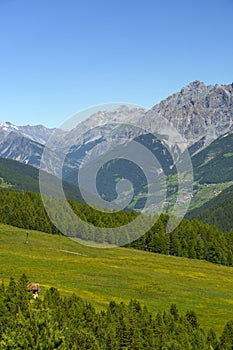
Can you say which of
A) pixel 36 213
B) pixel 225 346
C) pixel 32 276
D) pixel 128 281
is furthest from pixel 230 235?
pixel 225 346

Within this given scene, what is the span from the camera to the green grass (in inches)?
3558

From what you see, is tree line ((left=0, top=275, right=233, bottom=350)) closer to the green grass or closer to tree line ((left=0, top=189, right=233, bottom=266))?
the green grass

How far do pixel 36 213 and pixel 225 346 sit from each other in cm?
12635

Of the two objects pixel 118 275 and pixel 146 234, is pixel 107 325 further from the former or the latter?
pixel 146 234

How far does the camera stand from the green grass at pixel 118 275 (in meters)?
90.4

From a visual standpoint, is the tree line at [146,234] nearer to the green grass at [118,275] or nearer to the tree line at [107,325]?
the green grass at [118,275]

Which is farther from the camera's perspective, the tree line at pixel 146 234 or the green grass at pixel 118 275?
the tree line at pixel 146 234

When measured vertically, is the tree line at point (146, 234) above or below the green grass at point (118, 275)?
above

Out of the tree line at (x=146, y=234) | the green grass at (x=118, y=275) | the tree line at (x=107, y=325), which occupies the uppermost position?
the tree line at (x=146, y=234)

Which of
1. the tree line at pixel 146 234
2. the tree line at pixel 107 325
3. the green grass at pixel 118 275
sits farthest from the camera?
the tree line at pixel 146 234

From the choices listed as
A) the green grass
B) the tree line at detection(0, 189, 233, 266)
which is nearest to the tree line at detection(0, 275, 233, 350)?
the green grass

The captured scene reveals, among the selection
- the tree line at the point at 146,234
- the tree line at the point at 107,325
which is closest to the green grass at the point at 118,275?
the tree line at the point at 107,325

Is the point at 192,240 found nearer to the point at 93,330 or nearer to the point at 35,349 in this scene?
the point at 93,330

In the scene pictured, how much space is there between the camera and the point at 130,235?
589 ft
